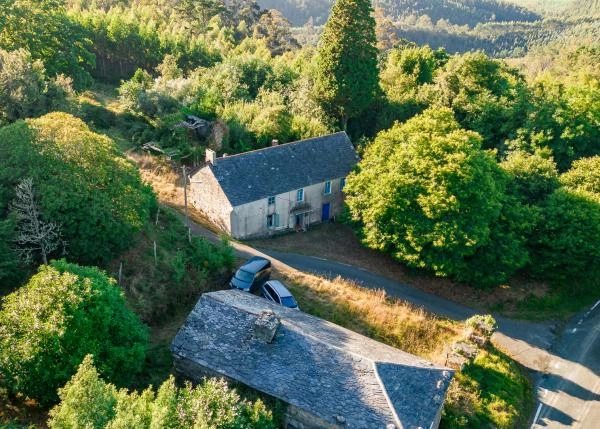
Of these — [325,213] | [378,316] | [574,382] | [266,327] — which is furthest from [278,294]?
[574,382]

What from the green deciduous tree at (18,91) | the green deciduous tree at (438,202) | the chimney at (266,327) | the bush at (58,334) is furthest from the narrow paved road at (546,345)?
the bush at (58,334)

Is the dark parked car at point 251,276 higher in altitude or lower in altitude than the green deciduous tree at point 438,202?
lower

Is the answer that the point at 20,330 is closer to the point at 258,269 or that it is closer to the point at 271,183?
the point at 258,269

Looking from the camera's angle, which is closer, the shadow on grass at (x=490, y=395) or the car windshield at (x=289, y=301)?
the shadow on grass at (x=490, y=395)

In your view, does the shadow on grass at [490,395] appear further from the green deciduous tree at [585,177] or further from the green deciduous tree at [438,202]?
the green deciduous tree at [585,177]

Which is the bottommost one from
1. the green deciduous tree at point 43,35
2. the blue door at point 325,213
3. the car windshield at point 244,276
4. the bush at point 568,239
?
the car windshield at point 244,276

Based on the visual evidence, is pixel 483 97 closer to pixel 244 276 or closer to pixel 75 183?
pixel 244 276

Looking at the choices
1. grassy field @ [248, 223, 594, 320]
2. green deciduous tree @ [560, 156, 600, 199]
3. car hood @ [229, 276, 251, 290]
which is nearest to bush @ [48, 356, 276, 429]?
car hood @ [229, 276, 251, 290]

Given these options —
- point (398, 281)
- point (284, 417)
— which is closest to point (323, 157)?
point (398, 281)
